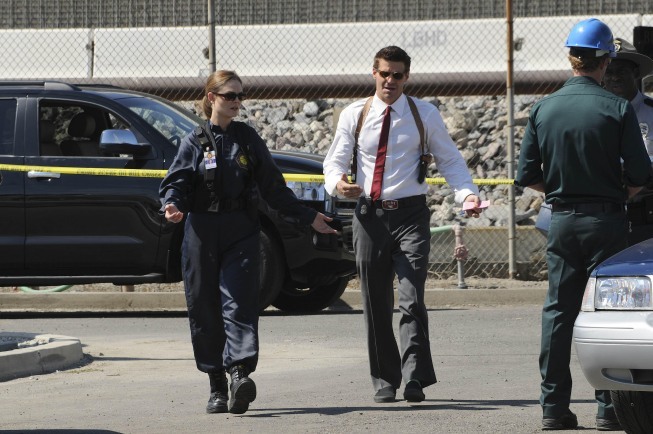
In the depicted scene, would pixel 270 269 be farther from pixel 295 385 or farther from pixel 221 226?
pixel 221 226

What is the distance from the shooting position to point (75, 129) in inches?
509

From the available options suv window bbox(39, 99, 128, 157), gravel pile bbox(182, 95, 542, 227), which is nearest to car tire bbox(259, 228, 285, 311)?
suv window bbox(39, 99, 128, 157)

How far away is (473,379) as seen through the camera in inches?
353

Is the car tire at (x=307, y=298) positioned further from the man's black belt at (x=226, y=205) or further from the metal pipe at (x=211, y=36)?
the man's black belt at (x=226, y=205)

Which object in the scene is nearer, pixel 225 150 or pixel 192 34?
pixel 225 150

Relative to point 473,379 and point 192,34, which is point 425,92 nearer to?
point 192,34

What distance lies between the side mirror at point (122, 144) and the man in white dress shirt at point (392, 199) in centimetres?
418

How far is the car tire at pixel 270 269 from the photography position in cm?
1238

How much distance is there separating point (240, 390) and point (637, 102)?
2585 millimetres

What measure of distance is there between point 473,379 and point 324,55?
762cm

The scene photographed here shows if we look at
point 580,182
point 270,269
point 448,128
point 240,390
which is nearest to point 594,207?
point 580,182

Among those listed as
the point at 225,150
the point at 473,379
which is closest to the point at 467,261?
the point at 473,379

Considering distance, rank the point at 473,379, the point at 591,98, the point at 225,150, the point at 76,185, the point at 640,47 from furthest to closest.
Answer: the point at 76,185
the point at 640,47
the point at 473,379
the point at 225,150
the point at 591,98

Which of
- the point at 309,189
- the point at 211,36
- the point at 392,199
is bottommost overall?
the point at 309,189
